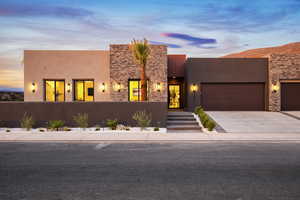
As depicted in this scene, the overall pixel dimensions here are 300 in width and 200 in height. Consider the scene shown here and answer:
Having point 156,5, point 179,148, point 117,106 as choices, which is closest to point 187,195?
point 179,148

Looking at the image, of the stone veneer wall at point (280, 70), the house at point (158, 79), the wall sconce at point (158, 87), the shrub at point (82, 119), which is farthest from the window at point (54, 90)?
the stone veneer wall at point (280, 70)

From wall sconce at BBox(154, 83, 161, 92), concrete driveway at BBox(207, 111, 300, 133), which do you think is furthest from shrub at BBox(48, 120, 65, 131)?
concrete driveway at BBox(207, 111, 300, 133)

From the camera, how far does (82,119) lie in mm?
14344

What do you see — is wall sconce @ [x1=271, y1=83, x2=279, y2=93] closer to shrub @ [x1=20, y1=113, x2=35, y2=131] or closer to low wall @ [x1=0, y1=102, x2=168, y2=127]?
low wall @ [x1=0, y1=102, x2=168, y2=127]

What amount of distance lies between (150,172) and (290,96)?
19101mm

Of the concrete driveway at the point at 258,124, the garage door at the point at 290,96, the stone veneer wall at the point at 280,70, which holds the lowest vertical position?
the concrete driveway at the point at 258,124

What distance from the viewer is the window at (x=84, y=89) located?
20219mm

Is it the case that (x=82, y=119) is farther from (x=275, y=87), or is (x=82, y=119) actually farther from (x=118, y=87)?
(x=275, y=87)

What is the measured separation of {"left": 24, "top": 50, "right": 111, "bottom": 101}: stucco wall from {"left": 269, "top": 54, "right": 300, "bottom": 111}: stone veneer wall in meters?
14.2

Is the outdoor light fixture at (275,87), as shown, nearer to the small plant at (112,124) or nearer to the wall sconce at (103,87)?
the small plant at (112,124)

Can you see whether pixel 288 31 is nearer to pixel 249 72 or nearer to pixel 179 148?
pixel 249 72

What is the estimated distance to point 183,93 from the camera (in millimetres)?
23031

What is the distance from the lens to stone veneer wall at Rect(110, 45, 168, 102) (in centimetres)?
1931

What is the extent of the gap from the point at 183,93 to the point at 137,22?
9637mm
